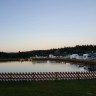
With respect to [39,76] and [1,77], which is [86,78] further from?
[1,77]

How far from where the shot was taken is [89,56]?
492 ft

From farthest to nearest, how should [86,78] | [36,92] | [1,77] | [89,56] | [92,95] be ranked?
[89,56]
[86,78]
[1,77]
[36,92]
[92,95]

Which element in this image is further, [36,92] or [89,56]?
[89,56]

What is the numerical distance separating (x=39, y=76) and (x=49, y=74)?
4.31 ft

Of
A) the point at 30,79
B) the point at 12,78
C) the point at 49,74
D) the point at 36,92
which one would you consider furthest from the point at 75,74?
the point at 36,92

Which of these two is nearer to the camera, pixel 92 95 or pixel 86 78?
pixel 92 95

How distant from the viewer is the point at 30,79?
1114 inches

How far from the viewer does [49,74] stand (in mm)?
28703

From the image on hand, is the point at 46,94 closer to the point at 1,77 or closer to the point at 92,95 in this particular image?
the point at 92,95

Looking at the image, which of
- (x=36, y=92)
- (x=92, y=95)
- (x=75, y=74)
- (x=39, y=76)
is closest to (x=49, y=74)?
(x=39, y=76)

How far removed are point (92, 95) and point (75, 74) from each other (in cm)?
1155

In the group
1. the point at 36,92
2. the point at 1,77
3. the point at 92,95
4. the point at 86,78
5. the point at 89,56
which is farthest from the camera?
the point at 89,56

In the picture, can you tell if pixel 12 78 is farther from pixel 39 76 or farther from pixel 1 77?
pixel 39 76

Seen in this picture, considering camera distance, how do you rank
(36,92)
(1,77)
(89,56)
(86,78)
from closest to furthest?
(36,92), (1,77), (86,78), (89,56)
